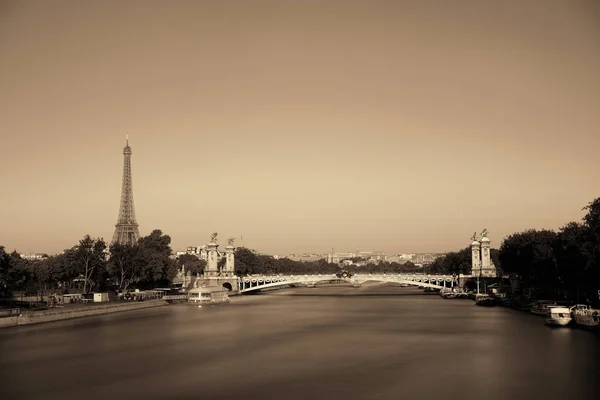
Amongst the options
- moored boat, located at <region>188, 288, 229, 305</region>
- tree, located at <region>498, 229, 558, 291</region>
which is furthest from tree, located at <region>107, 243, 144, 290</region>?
tree, located at <region>498, 229, 558, 291</region>

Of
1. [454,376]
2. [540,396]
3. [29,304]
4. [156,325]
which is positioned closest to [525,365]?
[454,376]

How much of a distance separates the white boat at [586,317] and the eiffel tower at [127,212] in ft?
272

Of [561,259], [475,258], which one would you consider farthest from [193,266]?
[561,259]

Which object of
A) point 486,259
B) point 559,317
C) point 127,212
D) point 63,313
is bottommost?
point 559,317

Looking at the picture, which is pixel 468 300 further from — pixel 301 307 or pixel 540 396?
pixel 540 396

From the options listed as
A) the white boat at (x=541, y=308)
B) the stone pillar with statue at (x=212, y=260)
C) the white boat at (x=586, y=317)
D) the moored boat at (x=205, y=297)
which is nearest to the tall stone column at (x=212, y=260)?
the stone pillar with statue at (x=212, y=260)

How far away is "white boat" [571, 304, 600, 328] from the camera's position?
51969mm

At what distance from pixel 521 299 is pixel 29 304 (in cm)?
5079

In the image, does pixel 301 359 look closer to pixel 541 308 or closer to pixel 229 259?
pixel 541 308

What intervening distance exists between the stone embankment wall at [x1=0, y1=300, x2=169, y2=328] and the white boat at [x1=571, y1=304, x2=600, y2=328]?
138 feet

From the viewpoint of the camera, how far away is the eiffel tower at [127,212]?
124 m

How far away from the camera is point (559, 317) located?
5494 cm

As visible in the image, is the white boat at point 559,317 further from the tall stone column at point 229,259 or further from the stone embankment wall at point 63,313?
the tall stone column at point 229,259

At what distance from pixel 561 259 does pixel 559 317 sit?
15.4 metres
